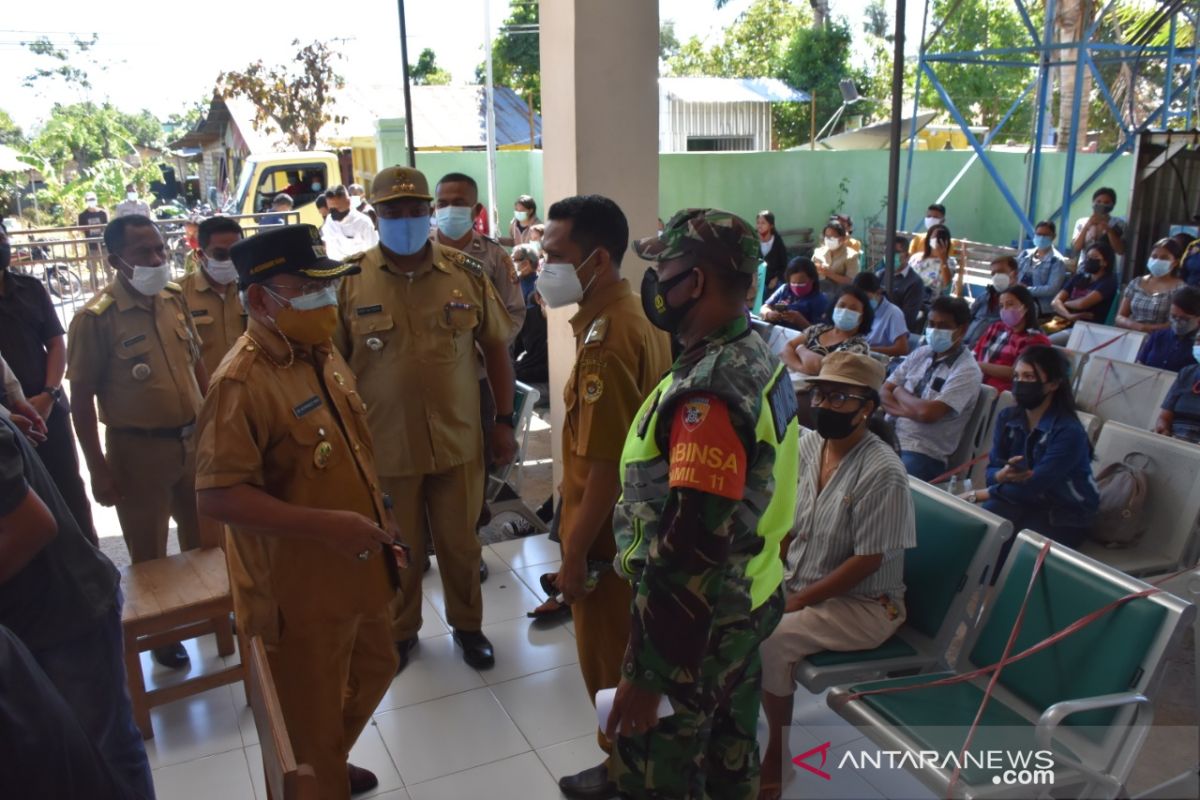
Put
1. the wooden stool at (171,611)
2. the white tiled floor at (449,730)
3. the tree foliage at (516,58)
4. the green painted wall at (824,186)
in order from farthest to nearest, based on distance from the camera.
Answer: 1. the tree foliage at (516,58)
2. the green painted wall at (824,186)
3. the wooden stool at (171,611)
4. the white tiled floor at (449,730)

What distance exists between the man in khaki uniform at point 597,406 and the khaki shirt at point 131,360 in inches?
68.8

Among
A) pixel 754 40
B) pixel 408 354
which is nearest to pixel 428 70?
pixel 754 40

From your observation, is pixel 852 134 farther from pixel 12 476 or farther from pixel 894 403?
pixel 12 476

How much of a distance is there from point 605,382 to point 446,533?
3.81 feet

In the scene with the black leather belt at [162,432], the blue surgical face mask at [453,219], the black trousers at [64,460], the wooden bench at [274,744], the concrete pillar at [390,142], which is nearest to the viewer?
the wooden bench at [274,744]

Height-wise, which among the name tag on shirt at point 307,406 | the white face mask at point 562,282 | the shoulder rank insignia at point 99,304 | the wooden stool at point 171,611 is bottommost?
the wooden stool at point 171,611

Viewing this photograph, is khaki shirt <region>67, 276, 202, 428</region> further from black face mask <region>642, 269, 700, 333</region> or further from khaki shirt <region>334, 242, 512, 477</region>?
black face mask <region>642, 269, 700, 333</region>

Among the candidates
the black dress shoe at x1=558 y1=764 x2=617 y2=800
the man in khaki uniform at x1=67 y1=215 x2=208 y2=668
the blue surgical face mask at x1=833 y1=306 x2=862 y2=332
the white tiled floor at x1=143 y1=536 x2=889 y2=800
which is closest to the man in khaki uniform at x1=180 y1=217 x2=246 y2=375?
the man in khaki uniform at x1=67 y1=215 x2=208 y2=668

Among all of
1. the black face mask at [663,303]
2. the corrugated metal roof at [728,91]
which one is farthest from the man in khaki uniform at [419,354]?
the corrugated metal roof at [728,91]

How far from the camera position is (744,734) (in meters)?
2.00

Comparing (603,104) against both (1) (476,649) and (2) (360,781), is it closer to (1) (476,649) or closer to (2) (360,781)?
(1) (476,649)

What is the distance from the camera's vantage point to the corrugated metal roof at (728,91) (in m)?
20.7

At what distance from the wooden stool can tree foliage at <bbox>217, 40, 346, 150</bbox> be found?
933 inches

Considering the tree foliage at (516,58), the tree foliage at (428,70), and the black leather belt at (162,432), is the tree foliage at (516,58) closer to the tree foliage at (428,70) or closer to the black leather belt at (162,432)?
the tree foliage at (428,70)
